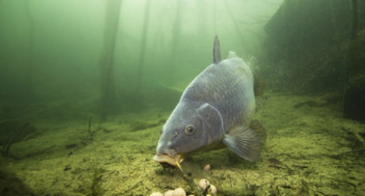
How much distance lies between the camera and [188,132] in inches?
77.2

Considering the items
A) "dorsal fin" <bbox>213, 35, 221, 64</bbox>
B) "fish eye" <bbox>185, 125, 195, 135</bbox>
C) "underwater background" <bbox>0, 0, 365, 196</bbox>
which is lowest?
"underwater background" <bbox>0, 0, 365, 196</bbox>

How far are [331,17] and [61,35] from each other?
51.8 meters

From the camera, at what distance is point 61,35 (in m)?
43.9

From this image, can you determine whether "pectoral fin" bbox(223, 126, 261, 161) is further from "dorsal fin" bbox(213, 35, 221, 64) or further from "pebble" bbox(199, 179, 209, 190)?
"dorsal fin" bbox(213, 35, 221, 64)

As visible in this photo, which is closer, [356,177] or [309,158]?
[356,177]

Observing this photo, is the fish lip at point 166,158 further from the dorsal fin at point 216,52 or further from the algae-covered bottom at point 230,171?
→ the dorsal fin at point 216,52

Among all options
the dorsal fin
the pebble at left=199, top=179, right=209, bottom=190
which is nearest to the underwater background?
the pebble at left=199, top=179, right=209, bottom=190

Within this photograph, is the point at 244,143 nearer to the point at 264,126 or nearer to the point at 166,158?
the point at 166,158

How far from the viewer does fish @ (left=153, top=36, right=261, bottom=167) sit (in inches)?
75.1

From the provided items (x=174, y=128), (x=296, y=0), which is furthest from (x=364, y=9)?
(x=174, y=128)

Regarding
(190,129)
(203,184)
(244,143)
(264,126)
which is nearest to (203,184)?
(203,184)

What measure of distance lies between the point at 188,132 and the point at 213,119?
372mm

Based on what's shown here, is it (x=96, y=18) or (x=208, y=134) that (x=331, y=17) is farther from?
(x=96, y=18)

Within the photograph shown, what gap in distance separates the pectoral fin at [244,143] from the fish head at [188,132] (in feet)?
0.47
